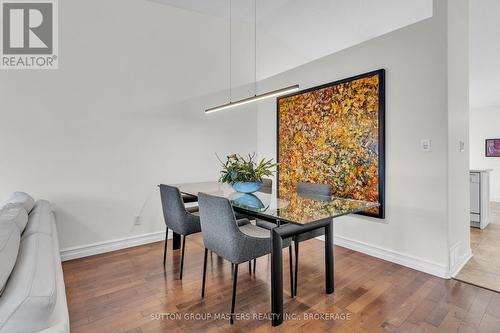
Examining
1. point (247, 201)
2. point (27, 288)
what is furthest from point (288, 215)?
point (27, 288)

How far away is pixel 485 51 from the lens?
14.3 feet

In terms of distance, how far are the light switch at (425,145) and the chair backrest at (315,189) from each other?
94cm

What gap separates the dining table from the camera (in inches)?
74.4

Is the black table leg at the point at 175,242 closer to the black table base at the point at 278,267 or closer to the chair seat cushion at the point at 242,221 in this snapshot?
the chair seat cushion at the point at 242,221

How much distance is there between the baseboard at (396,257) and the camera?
8.34 feet

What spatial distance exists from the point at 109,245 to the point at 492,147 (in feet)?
30.5

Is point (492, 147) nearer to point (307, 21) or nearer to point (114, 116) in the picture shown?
point (307, 21)

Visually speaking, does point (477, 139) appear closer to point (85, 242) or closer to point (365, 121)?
point (365, 121)

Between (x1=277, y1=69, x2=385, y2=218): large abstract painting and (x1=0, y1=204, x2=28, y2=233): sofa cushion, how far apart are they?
2.22m

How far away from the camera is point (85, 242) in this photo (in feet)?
10.4

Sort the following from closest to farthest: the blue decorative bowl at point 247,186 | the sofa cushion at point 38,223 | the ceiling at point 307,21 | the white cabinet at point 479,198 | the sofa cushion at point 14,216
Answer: the sofa cushion at point 14,216 < the sofa cushion at point 38,223 < the blue decorative bowl at point 247,186 < the ceiling at point 307,21 < the white cabinet at point 479,198

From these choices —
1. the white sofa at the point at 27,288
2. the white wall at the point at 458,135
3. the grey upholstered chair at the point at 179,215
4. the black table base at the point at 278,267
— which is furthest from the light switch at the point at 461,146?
the white sofa at the point at 27,288

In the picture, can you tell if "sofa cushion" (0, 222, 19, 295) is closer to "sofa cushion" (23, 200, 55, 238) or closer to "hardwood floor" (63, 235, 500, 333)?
"sofa cushion" (23, 200, 55, 238)

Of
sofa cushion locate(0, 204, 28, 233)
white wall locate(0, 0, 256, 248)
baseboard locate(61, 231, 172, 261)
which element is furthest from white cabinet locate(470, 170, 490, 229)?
sofa cushion locate(0, 204, 28, 233)
